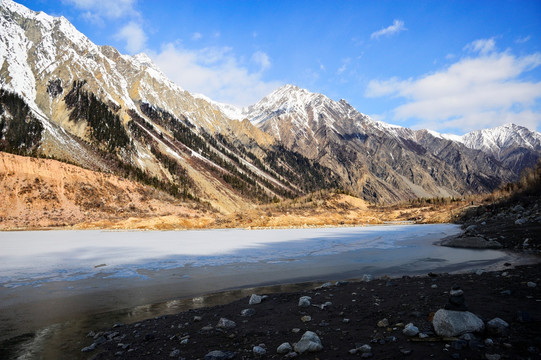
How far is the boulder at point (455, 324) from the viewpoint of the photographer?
407 cm

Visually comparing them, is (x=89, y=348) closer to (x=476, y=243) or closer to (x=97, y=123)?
(x=476, y=243)

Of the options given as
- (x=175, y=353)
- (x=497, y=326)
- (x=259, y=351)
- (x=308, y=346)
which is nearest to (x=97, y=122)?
(x=175, y=353)

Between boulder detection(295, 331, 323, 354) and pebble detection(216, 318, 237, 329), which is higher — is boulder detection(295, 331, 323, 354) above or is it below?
above

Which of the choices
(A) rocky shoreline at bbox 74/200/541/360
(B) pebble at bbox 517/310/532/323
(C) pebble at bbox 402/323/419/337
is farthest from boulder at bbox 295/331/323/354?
(B) pebble at bbox 517/310/532/323

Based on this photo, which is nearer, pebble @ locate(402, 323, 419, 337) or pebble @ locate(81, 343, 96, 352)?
pebble @ locate(402, 323, 419, 337)

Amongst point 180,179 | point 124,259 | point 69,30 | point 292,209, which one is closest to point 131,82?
point 69,30

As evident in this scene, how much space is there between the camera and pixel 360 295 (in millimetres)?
7098

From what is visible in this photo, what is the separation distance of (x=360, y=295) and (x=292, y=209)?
53951mm

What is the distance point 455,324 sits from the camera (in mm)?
4133

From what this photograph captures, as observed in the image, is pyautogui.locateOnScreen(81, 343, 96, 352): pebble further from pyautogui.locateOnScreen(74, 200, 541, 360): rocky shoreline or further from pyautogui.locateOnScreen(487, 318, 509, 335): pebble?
pyautogui.locateOnScreen(487, 318, 509, 335): pebble

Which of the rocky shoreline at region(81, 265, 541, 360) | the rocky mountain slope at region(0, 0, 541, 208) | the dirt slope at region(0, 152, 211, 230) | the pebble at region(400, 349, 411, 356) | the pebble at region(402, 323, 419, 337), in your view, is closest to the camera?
the pebble at region(400, 349, 411, 356)

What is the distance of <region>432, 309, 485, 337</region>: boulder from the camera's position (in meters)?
4.07

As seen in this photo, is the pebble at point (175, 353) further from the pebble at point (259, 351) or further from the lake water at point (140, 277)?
the lake water at point (140, 277)

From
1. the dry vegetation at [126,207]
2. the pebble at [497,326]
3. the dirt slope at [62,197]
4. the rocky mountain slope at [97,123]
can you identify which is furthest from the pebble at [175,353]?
the rocky mountain slope at [97,123]
